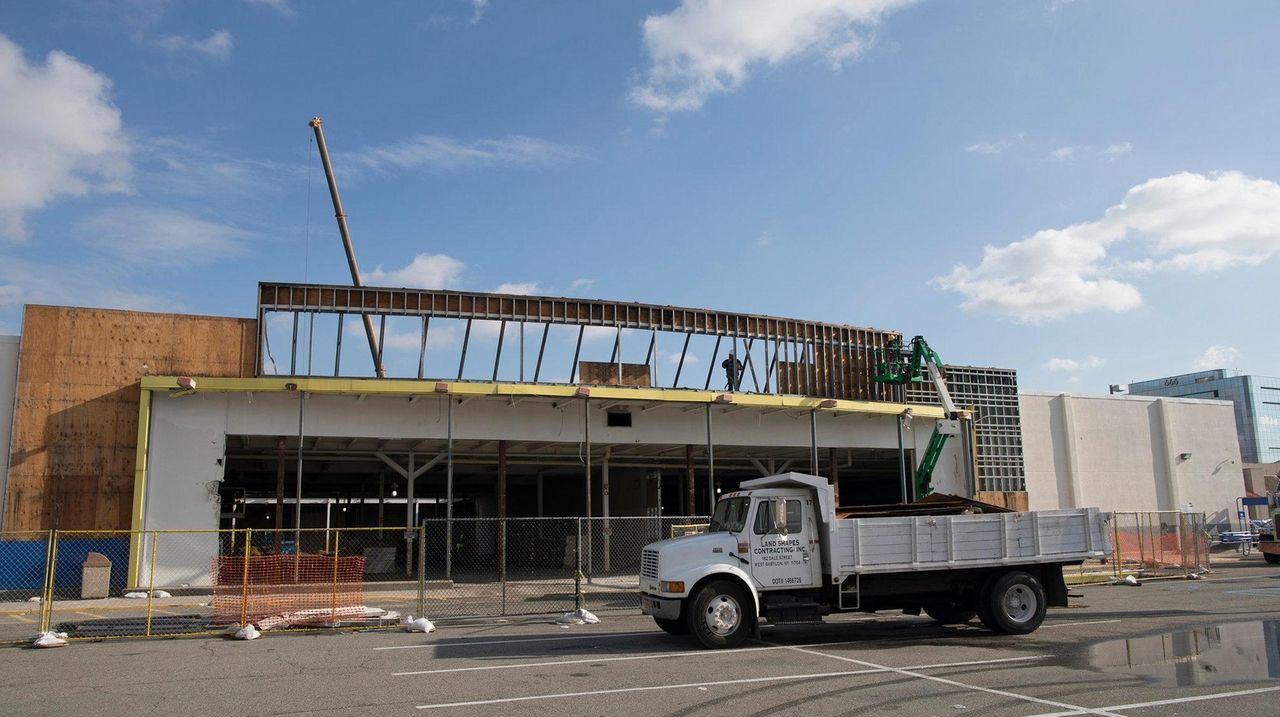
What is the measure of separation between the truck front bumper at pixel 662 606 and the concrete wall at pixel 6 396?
18.3 meters

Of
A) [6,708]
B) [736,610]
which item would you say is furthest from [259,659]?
[736,610]

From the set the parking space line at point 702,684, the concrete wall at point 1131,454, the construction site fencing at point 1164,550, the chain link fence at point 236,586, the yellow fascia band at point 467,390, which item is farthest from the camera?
the concrete wall at point 1131,454

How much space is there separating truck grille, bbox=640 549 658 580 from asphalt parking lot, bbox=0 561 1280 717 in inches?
40.3

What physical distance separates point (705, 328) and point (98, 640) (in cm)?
2062

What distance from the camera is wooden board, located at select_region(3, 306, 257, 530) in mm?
22859

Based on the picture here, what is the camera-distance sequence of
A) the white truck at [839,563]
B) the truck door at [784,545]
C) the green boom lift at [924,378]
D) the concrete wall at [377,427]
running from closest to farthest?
the white truck at [839,563] < the truck door at [784,545] < the concrete wall at [377,427] < the green boom lift at [924,378]

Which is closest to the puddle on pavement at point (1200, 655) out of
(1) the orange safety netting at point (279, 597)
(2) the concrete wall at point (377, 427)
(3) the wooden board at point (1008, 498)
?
(1) the orange safety netting at point (279, 597)

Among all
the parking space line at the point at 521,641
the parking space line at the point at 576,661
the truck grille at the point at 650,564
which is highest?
the truck grille at the point at 650,564

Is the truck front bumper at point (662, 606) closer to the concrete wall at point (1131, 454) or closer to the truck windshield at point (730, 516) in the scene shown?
the truck windshield at point (730, 516)

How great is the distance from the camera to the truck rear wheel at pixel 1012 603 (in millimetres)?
13773

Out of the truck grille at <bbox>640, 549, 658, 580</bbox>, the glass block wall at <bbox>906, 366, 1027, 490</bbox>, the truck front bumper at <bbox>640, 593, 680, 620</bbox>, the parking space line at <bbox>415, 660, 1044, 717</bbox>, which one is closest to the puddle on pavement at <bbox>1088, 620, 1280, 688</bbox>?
the parking space line at <bbox>415, 660, 1044, 717</bbox>

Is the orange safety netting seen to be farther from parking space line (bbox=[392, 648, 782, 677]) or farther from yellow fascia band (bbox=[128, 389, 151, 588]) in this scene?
yellow fascia band (bbox=[128, 389, 151, 588])

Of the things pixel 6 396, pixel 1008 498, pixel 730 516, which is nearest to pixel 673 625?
pixel 730 516

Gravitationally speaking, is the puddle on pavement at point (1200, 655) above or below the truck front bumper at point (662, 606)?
below
